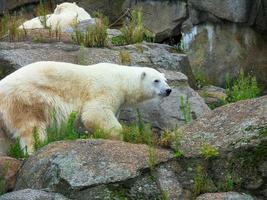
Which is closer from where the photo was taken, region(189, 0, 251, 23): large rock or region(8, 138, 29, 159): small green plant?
region(8, 138, 29, 159): small green plant

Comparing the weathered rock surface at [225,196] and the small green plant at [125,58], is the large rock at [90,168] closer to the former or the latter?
the weathered rock surface at [225,196]

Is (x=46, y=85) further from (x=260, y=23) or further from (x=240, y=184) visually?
(x=260, y=23)

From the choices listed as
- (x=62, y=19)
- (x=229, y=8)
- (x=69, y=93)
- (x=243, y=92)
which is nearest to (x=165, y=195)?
(x=69, y=93)

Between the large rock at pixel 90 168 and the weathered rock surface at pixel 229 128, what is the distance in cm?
33

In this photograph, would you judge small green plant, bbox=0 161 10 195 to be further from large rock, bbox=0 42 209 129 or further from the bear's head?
large rock, bbox=0 42 209 129

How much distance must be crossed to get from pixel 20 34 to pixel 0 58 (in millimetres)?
1383

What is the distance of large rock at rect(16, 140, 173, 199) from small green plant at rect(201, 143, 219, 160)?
298mm

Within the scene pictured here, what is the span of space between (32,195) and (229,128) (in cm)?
194

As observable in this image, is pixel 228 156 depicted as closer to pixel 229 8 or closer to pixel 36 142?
pixel 36 142

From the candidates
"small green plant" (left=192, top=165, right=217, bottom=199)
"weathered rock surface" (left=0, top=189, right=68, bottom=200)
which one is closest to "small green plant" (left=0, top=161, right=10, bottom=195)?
"weathered rock surface" (left=0, top=189, right=68, bottom=200)

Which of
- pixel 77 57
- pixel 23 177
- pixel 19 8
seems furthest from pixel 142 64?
pixel 19 8

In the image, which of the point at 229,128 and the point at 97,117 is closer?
the point at 229,128

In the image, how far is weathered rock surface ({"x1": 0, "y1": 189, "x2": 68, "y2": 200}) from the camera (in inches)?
223

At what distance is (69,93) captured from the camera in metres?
8.36
